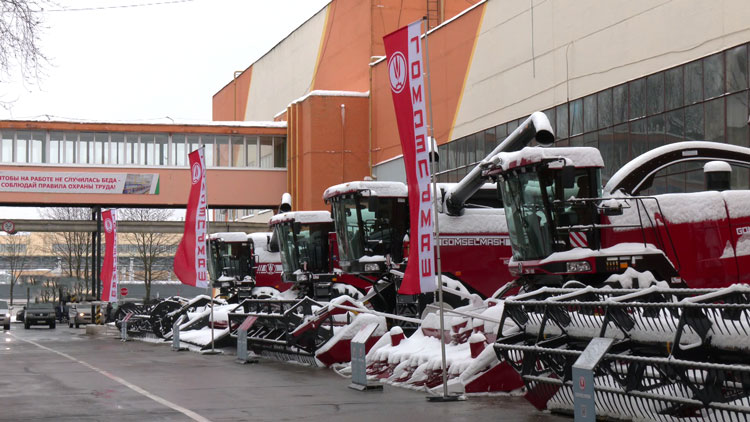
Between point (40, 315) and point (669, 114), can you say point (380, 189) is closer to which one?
point (669, 114)

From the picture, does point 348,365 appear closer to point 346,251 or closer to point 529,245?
point 529,245

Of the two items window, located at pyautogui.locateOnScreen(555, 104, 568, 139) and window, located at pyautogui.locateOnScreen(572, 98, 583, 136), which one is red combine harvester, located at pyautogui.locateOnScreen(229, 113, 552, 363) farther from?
window, located at pyautogui.locateOnScreen(555, 104, 568, 139)

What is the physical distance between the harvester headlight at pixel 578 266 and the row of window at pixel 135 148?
3865 centimetres

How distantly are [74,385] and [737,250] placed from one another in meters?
10.0

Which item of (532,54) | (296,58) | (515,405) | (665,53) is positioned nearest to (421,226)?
(515,405)

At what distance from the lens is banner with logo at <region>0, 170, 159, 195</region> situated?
48125mm

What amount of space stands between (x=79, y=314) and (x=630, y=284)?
4031 cm

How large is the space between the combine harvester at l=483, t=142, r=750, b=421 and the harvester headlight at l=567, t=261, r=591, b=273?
0.02 m

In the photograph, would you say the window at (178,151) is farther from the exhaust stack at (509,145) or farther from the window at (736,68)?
the window at (736,68)

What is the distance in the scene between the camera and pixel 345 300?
17.8 m

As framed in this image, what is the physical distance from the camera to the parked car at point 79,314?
4903 centimetres

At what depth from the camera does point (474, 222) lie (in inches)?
822

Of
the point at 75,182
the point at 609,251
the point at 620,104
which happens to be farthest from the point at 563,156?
the point at 75,182

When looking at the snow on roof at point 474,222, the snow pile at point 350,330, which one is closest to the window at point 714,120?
the snow on roof at point 474,222
